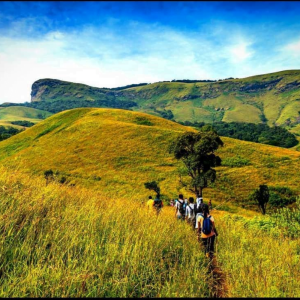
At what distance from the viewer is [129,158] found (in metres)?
68.6

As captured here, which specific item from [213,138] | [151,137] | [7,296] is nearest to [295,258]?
[7,296]

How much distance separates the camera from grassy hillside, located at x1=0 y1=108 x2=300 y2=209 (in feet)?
180

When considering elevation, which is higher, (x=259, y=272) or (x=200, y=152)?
(x=259, y=272)

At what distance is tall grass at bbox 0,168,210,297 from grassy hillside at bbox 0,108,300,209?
1472 inches

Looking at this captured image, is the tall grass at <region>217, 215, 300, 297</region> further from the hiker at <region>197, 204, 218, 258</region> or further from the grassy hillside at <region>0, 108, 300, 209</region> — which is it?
the grassy hillside at <region>0, 108, 300, 209</region>

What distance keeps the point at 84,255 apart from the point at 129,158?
2528 inches

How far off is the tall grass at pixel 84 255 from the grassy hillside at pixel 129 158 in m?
37.4

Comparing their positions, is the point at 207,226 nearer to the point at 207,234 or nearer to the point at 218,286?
the point at 207,234

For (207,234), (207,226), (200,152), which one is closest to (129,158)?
(200,152)

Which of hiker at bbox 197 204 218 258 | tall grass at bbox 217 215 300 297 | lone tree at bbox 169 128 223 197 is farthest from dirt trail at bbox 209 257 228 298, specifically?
lone tree at bbox 169 128 223 197

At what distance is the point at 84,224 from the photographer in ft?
18.7

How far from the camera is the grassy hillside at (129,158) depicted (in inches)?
2159

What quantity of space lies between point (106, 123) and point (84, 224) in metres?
86.0

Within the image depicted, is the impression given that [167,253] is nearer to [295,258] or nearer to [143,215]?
[143,215]
